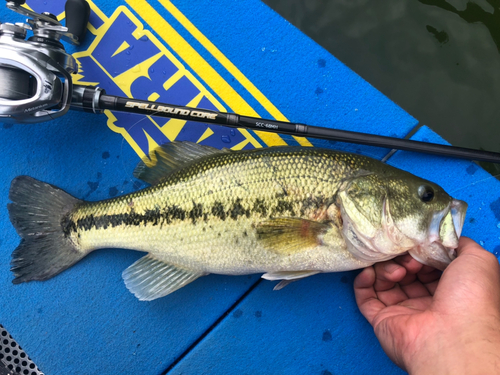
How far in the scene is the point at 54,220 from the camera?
154cm

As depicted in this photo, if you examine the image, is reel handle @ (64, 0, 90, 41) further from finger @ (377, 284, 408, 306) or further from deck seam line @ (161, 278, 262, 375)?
finger @ (377, 284, 408, 306)

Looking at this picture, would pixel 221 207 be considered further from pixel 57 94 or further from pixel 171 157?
pixel 57 94

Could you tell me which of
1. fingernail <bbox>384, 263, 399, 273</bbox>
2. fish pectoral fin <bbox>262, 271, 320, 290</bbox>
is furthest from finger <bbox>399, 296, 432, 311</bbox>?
fish pectoral fin <bbox>262, 271, 320, 290</bbox>

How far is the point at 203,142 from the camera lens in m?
1.71

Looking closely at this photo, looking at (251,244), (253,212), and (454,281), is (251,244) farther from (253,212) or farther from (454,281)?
(454,281)

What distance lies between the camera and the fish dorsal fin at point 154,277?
4.92ft

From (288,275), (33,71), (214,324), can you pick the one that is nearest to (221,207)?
(288,275)

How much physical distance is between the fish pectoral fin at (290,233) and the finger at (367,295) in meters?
0.41

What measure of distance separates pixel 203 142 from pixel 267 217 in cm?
67

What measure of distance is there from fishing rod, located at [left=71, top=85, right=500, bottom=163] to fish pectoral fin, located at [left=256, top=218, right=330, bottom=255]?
50cm

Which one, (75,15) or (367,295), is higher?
(75,15)

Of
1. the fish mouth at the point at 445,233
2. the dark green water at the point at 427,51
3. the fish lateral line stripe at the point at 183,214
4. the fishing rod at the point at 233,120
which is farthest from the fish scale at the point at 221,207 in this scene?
the dark green water at the point at 427,51

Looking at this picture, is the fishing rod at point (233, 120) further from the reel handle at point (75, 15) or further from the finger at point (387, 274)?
the finger at point (387, 274)

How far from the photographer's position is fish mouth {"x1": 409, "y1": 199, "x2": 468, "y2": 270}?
4.11 ft
